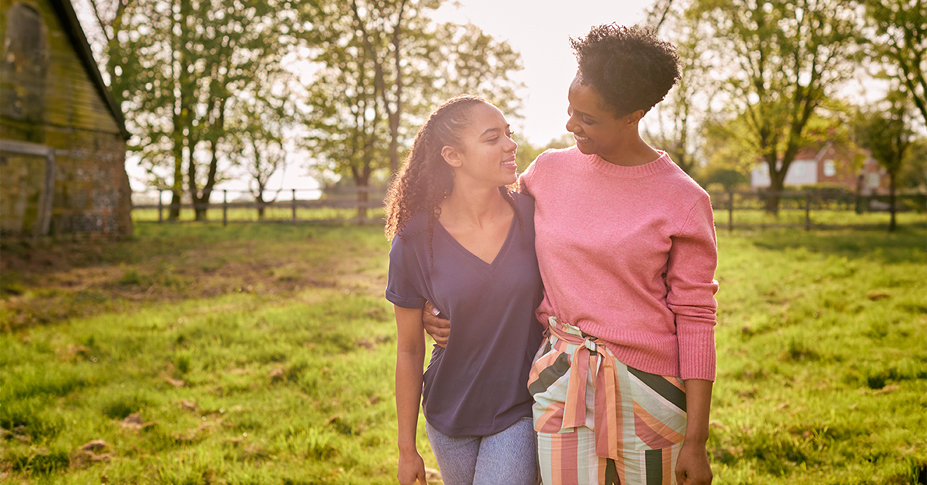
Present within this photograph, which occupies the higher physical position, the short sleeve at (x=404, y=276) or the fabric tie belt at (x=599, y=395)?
the short sleeve at (x=404, y=276)

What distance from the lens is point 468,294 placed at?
1.98 meters

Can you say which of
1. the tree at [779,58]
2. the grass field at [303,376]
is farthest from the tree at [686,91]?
the grass field at [303,376]

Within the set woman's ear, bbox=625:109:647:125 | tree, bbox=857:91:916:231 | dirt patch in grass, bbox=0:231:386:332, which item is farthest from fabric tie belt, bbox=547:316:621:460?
tree, bbox=857:91:916:231

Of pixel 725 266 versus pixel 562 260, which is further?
pixel 725 266

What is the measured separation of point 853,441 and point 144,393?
204 inches

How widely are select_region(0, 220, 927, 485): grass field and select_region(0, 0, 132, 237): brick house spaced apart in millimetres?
2949

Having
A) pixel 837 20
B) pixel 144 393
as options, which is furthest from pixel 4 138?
pixel 837 20

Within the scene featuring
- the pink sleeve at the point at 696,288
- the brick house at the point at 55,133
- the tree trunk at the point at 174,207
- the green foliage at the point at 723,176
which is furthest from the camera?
the green foliage at the point at 723,176

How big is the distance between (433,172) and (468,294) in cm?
52

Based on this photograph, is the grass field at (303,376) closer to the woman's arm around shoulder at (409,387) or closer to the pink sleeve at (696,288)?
the woman's arm around shoulder at (409,387)

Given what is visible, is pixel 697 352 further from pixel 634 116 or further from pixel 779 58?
pixel 779 58

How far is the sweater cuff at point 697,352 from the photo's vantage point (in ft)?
5.49

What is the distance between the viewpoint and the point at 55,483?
10.6 ft

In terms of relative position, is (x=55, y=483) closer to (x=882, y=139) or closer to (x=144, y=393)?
(x=144, y=393)
